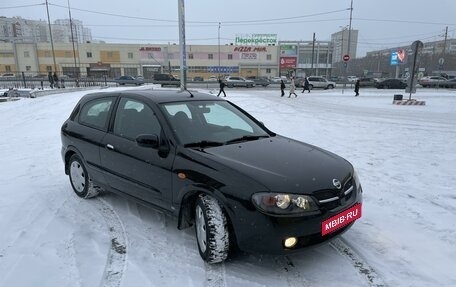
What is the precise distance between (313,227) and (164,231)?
1.81 metres

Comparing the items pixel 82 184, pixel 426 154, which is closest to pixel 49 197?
pixel 82 184

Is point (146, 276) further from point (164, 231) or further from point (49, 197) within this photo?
point (49, 197)

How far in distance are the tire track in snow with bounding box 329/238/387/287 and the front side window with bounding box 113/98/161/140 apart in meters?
2.27

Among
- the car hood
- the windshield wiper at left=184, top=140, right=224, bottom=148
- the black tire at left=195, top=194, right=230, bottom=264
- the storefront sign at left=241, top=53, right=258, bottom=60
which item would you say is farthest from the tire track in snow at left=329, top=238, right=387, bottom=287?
the storefront sign at left=241, top=53, right=258, bottom=60

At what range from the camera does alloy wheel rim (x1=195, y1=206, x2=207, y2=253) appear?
11.0 feet

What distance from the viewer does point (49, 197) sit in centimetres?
516

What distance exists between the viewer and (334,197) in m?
3.17

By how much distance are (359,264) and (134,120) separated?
2.93 meters

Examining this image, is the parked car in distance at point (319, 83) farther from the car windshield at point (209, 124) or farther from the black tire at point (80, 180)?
the black tire at point (80, 180)

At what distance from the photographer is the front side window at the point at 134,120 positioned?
159 inches

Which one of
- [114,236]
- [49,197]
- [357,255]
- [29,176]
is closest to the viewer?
[357,255]

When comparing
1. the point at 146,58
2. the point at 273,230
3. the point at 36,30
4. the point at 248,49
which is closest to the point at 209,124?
the point at 273,230

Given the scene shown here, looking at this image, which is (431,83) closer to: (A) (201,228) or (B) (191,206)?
(B) (191,206)

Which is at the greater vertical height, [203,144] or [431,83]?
[203,144]
